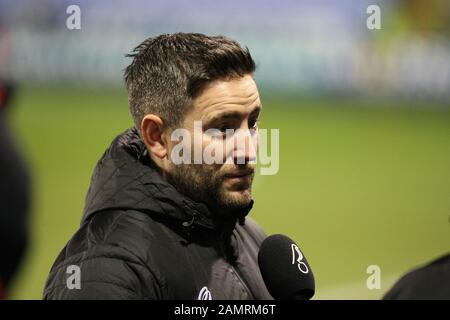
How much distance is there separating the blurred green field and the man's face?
1.51 metres

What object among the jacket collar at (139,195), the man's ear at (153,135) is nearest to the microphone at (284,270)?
the jacket collar at (139,195)

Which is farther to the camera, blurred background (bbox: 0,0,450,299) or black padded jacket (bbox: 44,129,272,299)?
blurred background (bbox: 0,0,450,299)

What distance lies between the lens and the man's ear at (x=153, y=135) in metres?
1.18

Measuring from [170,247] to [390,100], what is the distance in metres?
2.18

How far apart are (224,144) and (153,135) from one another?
0.11m

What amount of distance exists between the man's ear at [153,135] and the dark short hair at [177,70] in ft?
0.04

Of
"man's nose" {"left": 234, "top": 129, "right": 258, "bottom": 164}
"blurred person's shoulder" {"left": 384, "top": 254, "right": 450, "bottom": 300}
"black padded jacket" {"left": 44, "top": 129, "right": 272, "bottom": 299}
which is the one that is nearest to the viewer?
"blurred person's shoulder" {"left": 384, "top": 254, "right": 450, "bottom": 300}

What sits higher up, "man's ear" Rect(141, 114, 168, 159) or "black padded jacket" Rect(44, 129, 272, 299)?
"man's ear" Rect(141, 114, 168, 159)

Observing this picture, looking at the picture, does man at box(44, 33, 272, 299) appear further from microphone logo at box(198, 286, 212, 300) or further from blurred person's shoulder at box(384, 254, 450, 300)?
blurred person's shoulder at box(384, 254, 450, 300)

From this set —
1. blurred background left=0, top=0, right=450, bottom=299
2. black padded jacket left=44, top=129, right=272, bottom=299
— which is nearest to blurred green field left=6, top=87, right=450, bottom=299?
blurred background left=0, top=0, right=450, bottom=299

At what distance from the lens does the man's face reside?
115 centimetres

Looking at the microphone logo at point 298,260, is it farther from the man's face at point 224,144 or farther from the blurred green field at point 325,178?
the blurred green field at point 325,178
